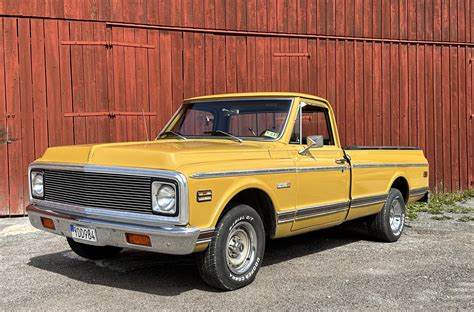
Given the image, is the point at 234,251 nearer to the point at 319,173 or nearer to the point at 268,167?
the point at 268,167

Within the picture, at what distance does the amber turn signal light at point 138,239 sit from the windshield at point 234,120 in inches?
67.3

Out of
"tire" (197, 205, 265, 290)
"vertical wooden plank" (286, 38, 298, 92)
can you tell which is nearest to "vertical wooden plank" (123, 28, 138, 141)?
"vertical wooden plank" (286, 38, 298, 92)

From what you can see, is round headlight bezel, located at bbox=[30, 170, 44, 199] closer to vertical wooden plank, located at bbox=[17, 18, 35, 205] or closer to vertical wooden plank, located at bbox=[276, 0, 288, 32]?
vertical wooden plank, located at bbox=[17, 18, 35, 205]

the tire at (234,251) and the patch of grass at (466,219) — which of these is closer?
the tire at (234,251)

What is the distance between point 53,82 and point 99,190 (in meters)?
5.08

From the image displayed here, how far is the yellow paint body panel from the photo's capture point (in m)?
4.24

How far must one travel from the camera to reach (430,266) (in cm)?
570

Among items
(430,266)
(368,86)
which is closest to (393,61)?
(368,86)

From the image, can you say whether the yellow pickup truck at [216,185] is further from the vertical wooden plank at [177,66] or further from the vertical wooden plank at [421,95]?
the vertical wooden plank at [421,95]

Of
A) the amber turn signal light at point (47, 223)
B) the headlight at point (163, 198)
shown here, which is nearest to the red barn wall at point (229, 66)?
the amber turn signal light at point (47, 223)

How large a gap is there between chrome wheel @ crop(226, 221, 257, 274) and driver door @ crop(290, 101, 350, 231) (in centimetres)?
65

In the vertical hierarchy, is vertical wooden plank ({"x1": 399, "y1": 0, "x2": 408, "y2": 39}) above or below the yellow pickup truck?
above

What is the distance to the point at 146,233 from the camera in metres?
4.11

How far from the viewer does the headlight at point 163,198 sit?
408cm
